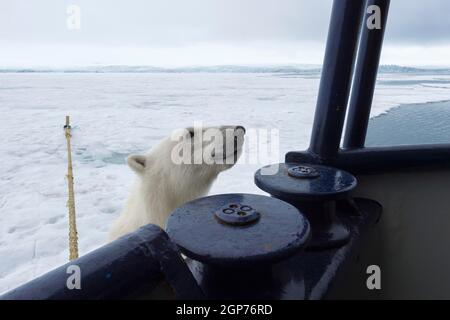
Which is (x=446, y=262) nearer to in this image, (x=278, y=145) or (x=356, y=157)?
(x=356, y=157)

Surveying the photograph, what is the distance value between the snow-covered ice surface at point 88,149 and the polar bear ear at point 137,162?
2.31 m

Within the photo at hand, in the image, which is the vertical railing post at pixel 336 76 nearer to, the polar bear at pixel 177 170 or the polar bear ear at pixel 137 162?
the polar bear at pixel 177 170

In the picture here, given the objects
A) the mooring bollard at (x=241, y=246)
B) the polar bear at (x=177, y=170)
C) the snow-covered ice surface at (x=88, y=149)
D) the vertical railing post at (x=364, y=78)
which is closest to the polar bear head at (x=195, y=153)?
the polar bear at (x=177, y=170)

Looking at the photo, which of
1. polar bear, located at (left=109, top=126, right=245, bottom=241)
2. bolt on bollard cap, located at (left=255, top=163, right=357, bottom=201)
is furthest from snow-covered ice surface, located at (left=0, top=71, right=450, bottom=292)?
bolt on bollard cap, located at (left=255, top=163, right=357, bottom=201)

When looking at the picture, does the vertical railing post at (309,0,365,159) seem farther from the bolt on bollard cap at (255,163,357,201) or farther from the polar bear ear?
the polar bear ear

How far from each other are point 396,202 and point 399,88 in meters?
19.0

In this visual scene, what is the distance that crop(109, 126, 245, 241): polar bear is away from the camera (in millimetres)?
2336

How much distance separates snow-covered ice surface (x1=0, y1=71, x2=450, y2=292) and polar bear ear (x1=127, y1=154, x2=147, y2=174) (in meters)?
2.31

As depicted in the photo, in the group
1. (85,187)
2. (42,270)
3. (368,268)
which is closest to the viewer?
(368,268)

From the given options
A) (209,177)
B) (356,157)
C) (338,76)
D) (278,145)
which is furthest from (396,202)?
(278,145)

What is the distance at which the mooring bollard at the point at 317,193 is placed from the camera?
1.43 m

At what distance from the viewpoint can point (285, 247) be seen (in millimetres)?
994

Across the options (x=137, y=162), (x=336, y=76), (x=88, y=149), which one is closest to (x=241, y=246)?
(x=336, y=76)
